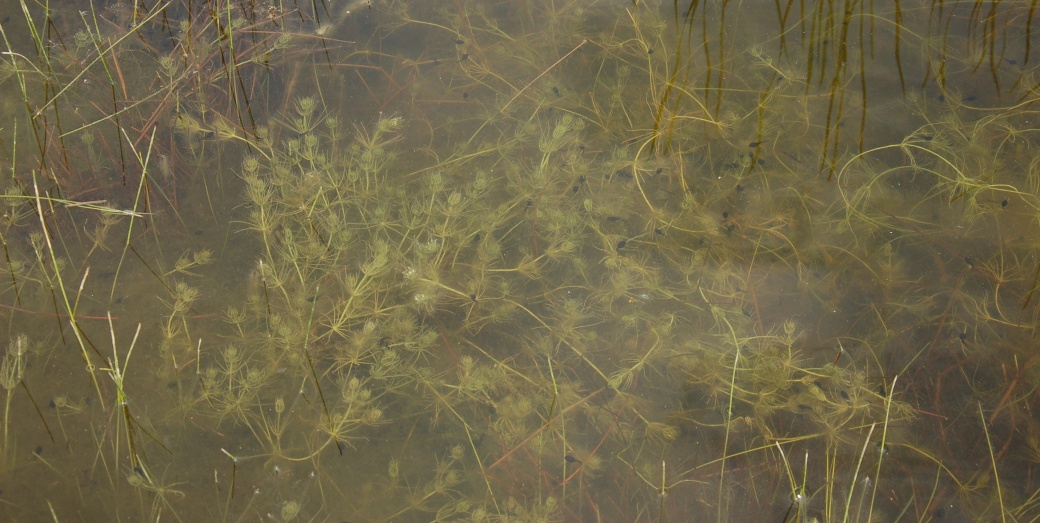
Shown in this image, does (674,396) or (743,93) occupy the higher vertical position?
(743,93)

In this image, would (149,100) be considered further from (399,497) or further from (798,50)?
(798,50)

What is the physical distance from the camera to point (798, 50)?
326cm

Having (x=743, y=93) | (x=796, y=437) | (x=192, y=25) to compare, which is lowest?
(x=796, y=437)

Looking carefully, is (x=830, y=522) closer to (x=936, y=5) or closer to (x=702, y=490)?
(x=702, y=490)

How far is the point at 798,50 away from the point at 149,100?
287 cm

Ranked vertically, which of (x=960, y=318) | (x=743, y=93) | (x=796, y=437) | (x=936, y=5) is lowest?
(x=796, y=437)

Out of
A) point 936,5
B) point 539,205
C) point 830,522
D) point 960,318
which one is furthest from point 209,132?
point 936,5

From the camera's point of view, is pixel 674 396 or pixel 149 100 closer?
pixel 674 396

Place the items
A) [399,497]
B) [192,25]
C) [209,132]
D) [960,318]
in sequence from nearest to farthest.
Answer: [399,497] < [960,318] < [209,132] < [192,25]

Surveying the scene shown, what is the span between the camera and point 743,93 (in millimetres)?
Result: 3176

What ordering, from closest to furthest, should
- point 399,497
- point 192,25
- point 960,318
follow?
point 399,497, point 960,318, point 192,25

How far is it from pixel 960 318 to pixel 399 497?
224 cm

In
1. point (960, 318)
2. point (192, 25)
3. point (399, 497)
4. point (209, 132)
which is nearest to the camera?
point (399, 497)

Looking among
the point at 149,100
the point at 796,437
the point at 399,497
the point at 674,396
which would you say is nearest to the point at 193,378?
the point at 399,497
